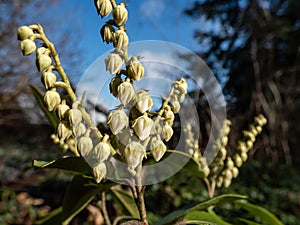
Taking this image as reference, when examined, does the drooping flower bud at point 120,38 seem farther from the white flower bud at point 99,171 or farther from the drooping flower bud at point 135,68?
the white flower bud at point 99,171

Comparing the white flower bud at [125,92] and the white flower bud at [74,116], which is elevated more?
the white flower bud at [125,92]

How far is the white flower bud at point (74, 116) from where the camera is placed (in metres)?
0.43

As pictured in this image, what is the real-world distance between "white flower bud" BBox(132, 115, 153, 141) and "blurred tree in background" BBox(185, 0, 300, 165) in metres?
3.35

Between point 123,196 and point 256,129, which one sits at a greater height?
point 256,129

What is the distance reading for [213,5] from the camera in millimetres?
5488

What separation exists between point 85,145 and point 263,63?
433 centimetres

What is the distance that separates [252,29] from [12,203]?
10.7ft

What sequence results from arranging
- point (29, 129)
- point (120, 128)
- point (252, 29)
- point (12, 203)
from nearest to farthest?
point (120, 128) → point (12, 203) → point (252, 29) → point (29, 129)

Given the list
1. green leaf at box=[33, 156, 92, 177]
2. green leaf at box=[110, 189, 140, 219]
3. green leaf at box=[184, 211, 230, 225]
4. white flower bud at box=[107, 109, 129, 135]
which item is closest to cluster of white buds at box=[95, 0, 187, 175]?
white flower bud at box=[107, 109, 129, 135]

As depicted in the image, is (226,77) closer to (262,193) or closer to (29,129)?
(262,193)

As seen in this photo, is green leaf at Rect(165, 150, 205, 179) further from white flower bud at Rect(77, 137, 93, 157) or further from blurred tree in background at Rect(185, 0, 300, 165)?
blurred tree in background at Rect(185, 0, 300, 165)

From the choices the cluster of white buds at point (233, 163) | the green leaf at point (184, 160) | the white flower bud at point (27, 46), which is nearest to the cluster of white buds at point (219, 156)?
the cluster of white buds at point (233, 163)

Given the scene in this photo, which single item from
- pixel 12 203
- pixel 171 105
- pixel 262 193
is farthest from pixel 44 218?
pixel 262 193

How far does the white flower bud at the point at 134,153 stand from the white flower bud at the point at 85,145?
0.04 meters
